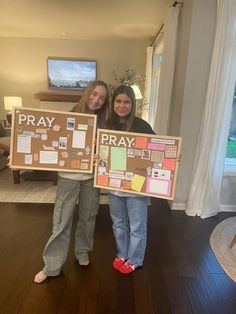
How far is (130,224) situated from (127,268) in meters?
0.36

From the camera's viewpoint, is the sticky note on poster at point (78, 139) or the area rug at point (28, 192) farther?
the area rug at point (28, 192)

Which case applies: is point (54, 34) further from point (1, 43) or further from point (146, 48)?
point (146, 48)

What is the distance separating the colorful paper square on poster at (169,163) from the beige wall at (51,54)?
520 centimetres

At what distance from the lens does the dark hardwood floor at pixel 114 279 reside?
171 centimetres

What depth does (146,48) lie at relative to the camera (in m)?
6.40

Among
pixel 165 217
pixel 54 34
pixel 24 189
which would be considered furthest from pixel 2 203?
pixel 54 34

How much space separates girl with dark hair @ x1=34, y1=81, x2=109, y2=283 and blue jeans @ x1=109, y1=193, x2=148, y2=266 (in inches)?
6.4

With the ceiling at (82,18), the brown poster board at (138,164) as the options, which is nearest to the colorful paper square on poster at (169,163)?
the brown poster board at (138,164)

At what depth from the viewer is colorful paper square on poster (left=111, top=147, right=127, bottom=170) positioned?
5.87ft

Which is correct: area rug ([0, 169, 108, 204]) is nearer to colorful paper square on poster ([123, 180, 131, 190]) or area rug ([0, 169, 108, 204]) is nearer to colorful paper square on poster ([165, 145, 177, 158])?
colorful paper square on poster ([123, 180, 131, 190])

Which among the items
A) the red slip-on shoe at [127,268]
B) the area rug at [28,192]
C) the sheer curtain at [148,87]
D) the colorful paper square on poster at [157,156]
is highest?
the sheer curtain at [148,87]

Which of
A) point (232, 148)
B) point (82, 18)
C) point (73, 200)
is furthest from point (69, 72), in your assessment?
point (73, 200)

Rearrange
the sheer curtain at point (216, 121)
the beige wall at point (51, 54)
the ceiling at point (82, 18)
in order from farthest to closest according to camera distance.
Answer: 1. the beige wall at point (51, 54)
2. the ceiling at point (82, 18)
3. the sheer curtain at point (216, 121)

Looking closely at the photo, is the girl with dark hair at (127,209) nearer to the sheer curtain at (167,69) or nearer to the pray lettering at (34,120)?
the pray lettering at (34,120)
